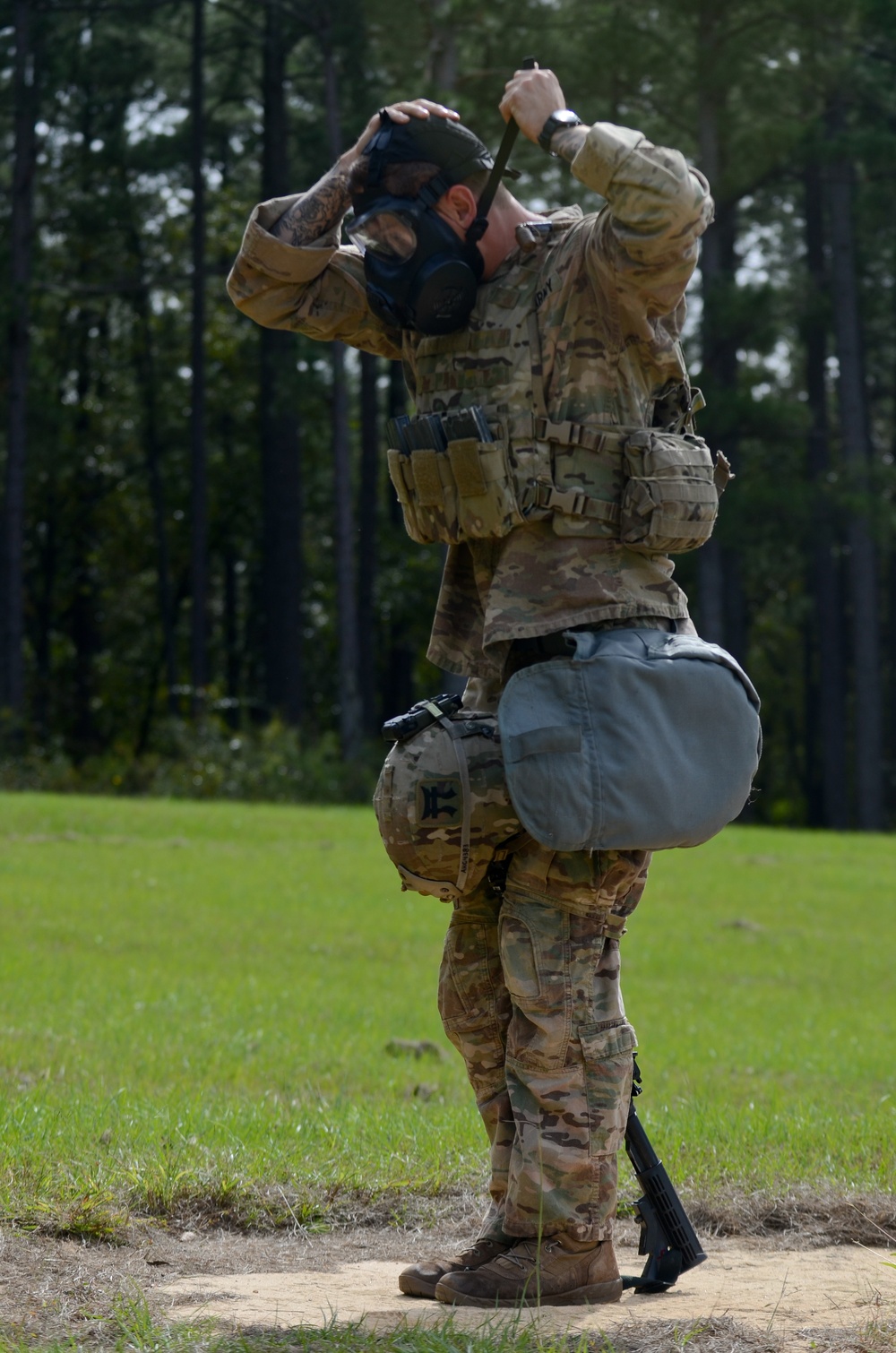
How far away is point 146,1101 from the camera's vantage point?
17.6ft

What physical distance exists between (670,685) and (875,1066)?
4.76 metres

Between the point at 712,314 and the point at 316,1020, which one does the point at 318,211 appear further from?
the point at 712,314

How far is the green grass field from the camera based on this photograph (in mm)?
4598

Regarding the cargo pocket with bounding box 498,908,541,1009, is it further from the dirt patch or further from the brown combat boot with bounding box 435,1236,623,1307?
the dirt patch

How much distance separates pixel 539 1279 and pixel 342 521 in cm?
2542

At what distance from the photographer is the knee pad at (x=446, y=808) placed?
358 cm

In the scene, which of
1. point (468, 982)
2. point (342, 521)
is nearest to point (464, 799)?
point (468, 982)

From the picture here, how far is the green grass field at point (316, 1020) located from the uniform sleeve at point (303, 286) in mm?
2314

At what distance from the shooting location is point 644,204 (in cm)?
A: 330

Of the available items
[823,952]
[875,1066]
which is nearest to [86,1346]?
[875,1066]

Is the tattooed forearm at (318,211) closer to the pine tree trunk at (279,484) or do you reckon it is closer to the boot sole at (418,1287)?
the boot sole at (418,1287)

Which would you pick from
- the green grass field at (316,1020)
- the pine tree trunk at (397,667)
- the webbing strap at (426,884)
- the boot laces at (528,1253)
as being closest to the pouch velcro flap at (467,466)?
the webbing strap at (426,884)

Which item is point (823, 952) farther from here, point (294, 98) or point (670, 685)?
point (294, 98)

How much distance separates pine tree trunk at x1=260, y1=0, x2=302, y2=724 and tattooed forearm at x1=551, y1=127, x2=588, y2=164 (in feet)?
85.6
